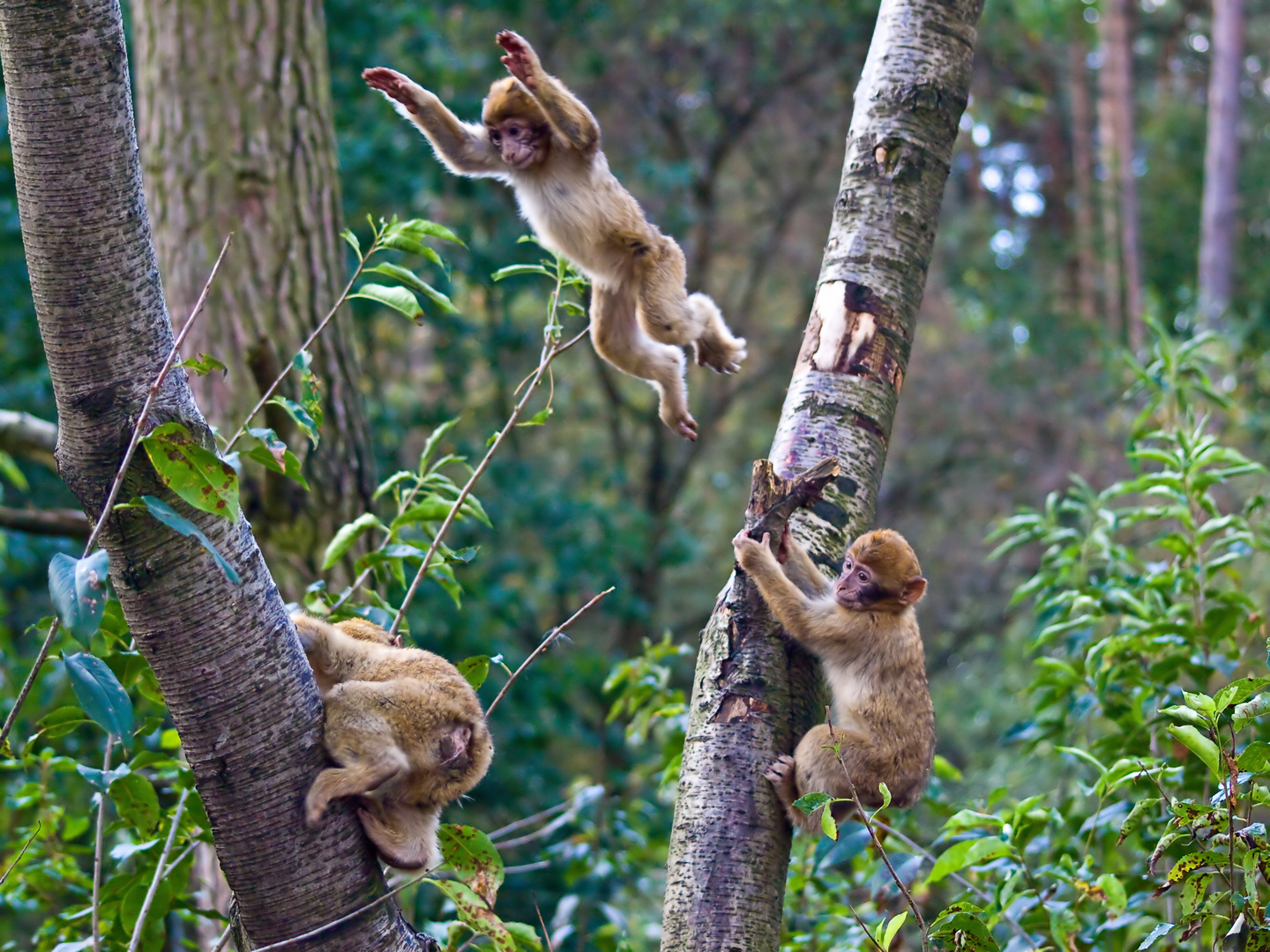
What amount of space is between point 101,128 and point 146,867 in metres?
2.13

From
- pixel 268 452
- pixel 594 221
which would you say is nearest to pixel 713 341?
pixel 594 221

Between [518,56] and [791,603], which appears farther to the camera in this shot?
[518,56]

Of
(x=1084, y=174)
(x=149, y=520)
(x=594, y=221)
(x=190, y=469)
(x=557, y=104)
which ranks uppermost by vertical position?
(x=1084, y=174)

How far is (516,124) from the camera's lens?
14.9 ft

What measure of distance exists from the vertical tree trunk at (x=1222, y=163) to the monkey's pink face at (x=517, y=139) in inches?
492

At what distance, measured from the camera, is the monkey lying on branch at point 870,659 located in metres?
3.78

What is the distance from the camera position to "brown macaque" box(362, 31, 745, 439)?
4.54 metres

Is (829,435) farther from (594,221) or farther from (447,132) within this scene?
(447,132)

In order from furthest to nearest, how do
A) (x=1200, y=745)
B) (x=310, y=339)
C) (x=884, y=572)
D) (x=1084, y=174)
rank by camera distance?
(x=1084, y=174) < (x=884, y=572) < (x=310, y=339) < (x=1200, y=745)

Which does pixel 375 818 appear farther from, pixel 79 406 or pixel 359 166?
pixel 359 166

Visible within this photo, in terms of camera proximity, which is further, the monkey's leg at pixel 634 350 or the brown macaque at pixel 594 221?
the monkey's leg at pixel 634 350

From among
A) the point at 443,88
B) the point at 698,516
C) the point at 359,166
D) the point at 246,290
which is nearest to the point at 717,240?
the point at 698,516

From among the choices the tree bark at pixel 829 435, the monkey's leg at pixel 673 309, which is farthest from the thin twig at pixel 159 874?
the monkey's leg at pixel 673 309

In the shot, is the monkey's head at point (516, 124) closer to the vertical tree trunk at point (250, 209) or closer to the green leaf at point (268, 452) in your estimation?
the vertical tree trunk at point (250, 209)
